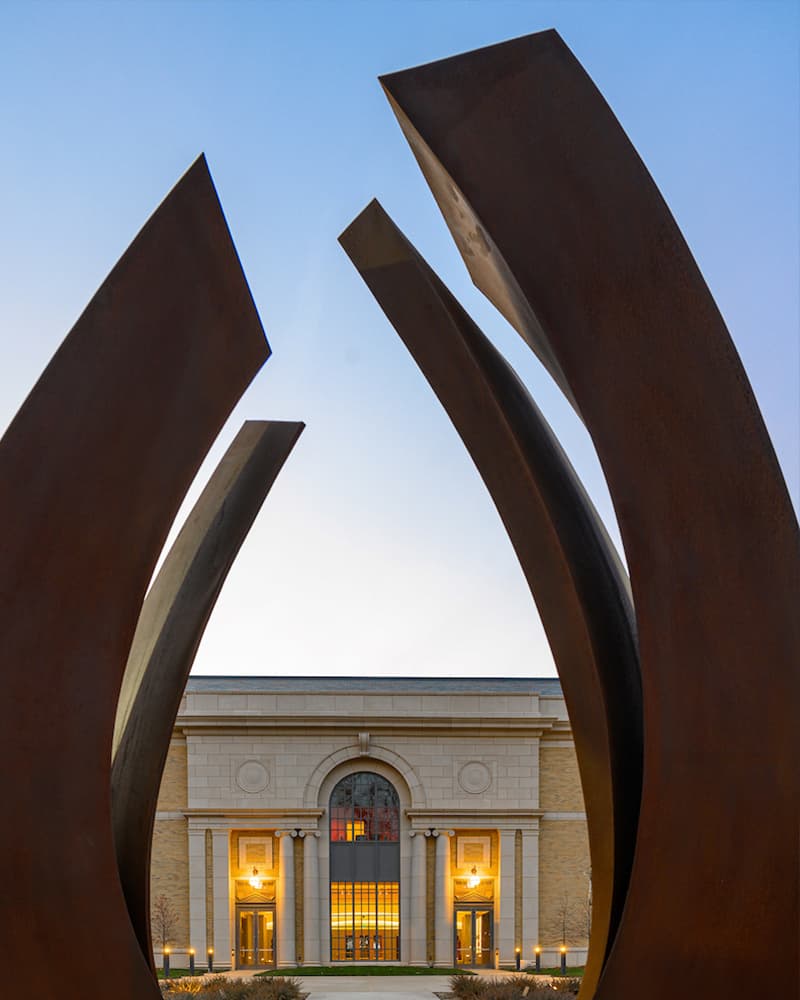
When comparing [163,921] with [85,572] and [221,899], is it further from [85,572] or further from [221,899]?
[85,572]

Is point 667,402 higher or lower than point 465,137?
lower

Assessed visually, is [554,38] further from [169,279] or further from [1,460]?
[1,460]

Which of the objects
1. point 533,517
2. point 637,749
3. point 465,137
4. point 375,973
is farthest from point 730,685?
point 375,973

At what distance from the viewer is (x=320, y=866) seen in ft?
108

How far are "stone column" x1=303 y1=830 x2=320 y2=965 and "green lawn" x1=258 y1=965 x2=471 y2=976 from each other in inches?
28.9

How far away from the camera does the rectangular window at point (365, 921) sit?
1293 inches

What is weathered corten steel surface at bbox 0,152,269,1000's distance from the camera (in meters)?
5.50

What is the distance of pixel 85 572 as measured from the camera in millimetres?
5781

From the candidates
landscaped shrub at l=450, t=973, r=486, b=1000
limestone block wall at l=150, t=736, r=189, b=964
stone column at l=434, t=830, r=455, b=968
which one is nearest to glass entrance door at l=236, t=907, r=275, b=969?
limestone block wall at l=150, t=736, r=189, b=964

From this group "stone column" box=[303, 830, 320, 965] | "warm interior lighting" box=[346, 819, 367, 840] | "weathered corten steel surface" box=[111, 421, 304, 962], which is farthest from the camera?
"warm interior lighting" box=[346, 819, 367, 840]

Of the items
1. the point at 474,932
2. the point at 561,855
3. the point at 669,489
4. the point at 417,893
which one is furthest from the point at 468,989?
the point at 669,489

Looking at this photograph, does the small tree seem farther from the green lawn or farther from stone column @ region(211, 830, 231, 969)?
the green lawn

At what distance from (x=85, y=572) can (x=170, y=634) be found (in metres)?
2.40

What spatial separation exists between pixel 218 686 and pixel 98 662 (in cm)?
3214
